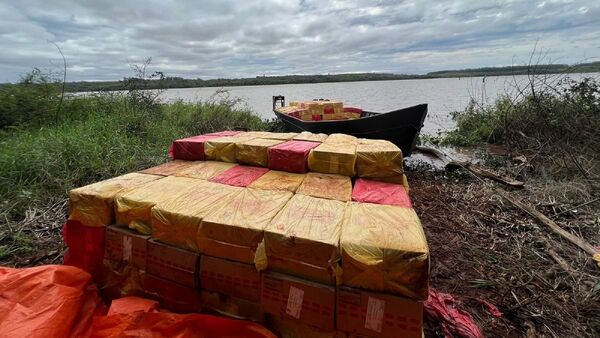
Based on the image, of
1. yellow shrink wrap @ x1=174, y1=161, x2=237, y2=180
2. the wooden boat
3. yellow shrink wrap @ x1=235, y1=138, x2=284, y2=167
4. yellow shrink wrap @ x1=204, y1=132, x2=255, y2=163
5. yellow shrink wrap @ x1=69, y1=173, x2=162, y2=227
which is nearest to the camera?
yellow shrink wrap @ x1=69, y1=173, x2=162, y2=227

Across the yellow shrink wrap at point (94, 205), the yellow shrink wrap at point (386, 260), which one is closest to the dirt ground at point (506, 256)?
the yellow shrink wrap at point (386, 260)

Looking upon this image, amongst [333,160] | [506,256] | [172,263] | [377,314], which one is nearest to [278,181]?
[333,160]

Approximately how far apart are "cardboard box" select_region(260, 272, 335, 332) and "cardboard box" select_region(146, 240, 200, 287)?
545 millimetres

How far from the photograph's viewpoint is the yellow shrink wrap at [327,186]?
234cm

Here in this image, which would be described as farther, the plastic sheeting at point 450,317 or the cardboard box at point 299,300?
the plastic sheeting at point 450,317

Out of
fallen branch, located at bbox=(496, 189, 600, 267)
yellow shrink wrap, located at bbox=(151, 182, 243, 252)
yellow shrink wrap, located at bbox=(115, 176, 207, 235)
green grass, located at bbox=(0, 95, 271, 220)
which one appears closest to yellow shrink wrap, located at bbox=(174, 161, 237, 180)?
yellow shrink wrap, located at bbox=(115, 176, 207, 235)

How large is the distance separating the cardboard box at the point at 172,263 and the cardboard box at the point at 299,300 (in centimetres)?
54

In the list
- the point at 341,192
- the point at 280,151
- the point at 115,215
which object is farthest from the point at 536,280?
the point at 115,215

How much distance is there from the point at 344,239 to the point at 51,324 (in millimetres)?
1771

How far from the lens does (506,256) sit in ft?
11.2

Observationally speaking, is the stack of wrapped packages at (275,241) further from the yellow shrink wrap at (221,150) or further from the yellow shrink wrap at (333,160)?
the yellow shrink wrap at (221,150)

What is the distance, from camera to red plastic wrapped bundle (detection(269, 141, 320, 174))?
2811mm

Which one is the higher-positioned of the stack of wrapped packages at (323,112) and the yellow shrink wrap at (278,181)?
the stack of wrapped packages at (323,112)

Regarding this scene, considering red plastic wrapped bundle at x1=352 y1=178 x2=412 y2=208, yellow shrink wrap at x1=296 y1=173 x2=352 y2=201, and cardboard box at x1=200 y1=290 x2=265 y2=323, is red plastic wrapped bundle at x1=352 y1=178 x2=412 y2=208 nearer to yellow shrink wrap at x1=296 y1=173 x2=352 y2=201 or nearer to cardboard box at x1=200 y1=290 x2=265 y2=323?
yellow shrink wrap at x1=296 y1=173 x2=352 y2=201
